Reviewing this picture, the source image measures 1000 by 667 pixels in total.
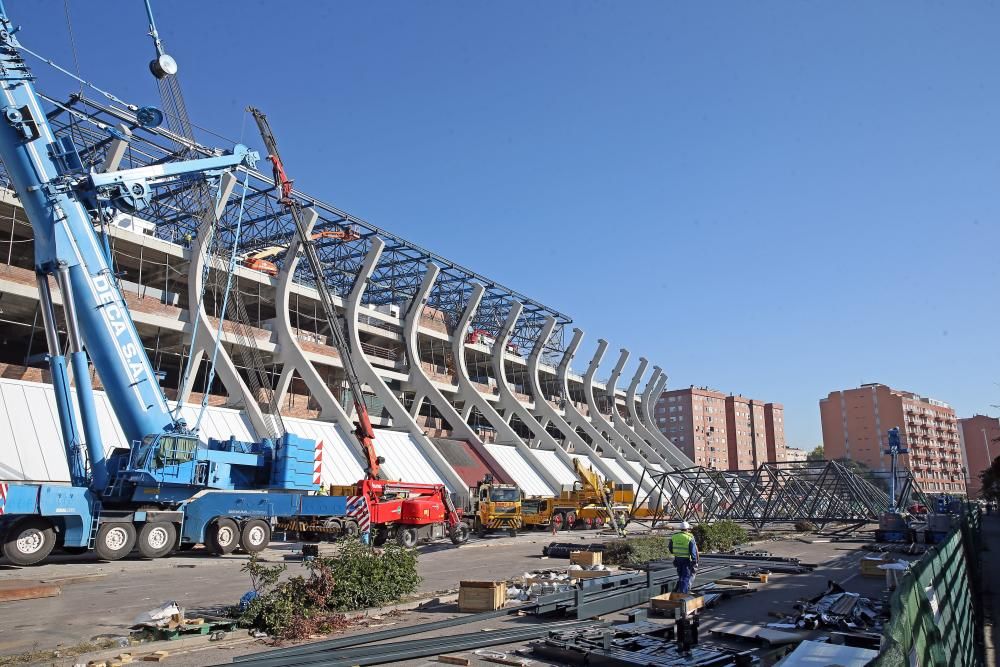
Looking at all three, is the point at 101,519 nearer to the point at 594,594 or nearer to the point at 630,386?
the point at 594,594

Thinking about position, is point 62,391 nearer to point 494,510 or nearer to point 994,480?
point 494,510

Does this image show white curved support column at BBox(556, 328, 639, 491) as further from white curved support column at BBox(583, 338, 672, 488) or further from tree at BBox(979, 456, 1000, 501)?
tree at BBox(979, 456, 1000, 501)

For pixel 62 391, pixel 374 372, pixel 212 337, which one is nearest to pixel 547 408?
pixel 374 372

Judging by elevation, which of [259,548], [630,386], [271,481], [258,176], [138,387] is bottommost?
[259,548]

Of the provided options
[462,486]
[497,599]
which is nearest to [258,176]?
[462,486]

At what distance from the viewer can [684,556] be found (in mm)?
12680

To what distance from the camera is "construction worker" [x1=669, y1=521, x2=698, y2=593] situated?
41.1 ft

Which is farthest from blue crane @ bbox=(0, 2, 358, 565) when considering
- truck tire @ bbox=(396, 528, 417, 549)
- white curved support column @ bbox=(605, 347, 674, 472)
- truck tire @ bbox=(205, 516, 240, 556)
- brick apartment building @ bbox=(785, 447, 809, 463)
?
brick apartment building @ bbox=(785, 447, 809, 463)

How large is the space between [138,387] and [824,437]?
13593 centimetres

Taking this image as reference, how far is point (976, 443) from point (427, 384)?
522 feet

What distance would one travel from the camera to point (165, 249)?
31266 mm

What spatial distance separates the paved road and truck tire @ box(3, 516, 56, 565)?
280 mm

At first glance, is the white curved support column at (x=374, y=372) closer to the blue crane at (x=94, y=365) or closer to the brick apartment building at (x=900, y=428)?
the blue crane at (x=94, y=365)

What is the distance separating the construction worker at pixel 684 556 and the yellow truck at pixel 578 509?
23147 mm
